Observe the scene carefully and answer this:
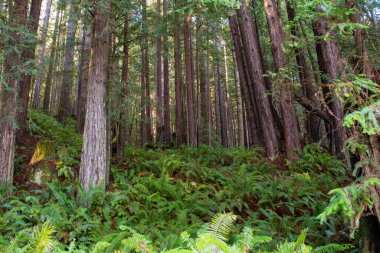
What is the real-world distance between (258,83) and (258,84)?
4cm

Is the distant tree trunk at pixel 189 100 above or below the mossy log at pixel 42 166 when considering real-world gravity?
above

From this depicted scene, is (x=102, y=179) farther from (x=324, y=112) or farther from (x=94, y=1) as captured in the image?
(x=324, y=112)

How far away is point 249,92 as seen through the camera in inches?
443

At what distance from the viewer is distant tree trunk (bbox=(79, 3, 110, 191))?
683 cm

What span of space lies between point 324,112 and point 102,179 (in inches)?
257

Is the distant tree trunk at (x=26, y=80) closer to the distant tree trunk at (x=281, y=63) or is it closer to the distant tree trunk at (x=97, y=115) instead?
the distant tree trunk at (x=97, y=115)

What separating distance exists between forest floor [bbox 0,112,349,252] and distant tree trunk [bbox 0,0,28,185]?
56 centimetres

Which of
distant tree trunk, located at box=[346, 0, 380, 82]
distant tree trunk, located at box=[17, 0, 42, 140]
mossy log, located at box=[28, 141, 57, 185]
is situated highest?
distant tree trunk, located at box=[17, 0, 42, 140]

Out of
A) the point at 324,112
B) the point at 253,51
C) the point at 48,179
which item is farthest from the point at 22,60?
the point at 324,112

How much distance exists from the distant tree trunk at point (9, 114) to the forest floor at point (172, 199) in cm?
56

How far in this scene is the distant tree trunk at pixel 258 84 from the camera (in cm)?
971

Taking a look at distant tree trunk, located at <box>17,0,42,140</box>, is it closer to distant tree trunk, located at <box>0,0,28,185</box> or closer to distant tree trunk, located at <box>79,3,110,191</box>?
distant tree trunk, located at <box>0,0,28,185</box>

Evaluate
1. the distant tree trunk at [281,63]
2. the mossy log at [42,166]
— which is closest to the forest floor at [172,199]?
the mossy log at [42,166]

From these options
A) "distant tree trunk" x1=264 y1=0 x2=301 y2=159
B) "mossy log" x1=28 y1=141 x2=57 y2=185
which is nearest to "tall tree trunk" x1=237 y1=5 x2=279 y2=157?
"distant tree trunk" x1=264 y1=0 x2=301 y2=159
